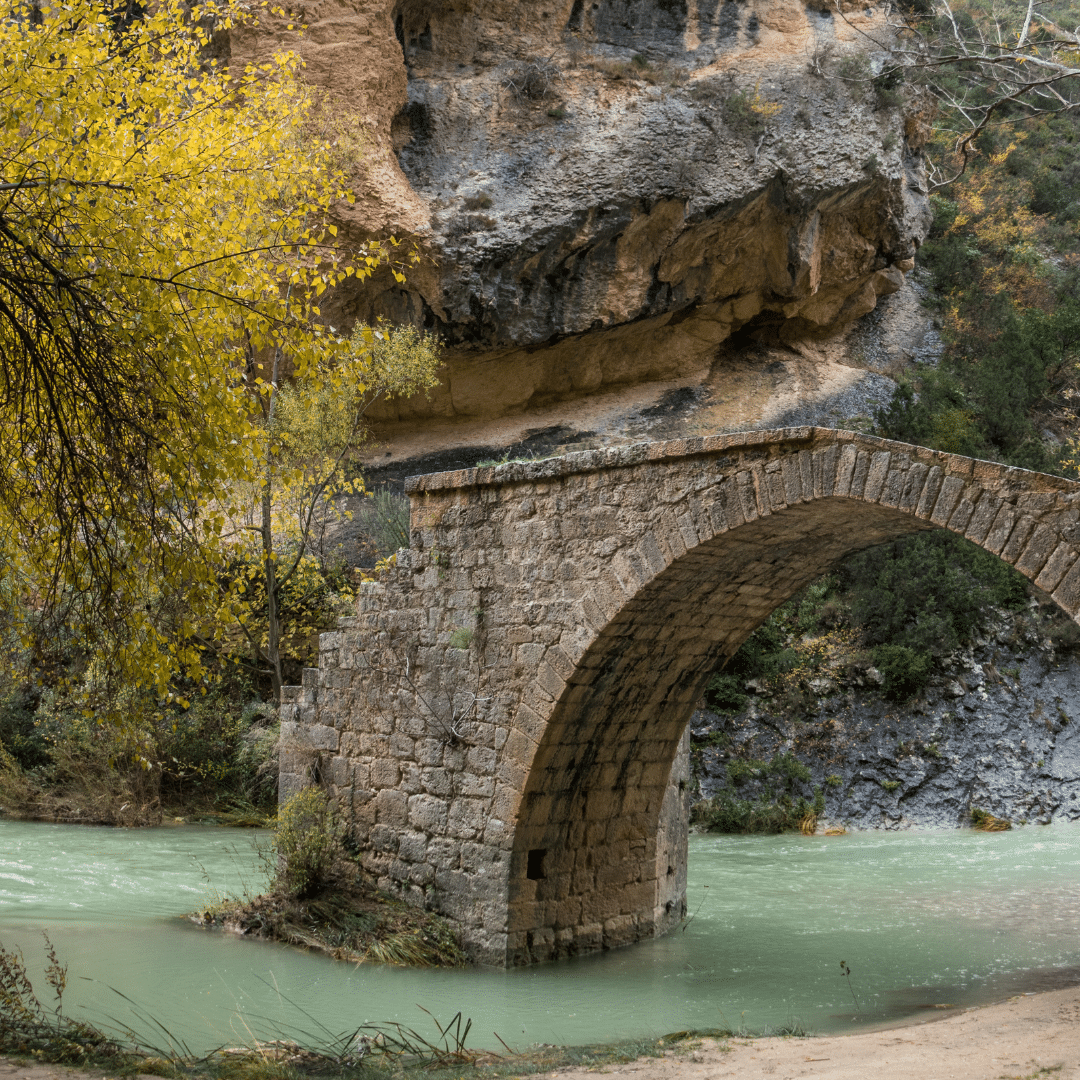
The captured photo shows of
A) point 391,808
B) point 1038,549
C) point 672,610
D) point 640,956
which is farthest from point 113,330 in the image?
point 640,956

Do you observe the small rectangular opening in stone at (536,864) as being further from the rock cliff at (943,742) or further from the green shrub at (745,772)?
the green shrub at (745,772)

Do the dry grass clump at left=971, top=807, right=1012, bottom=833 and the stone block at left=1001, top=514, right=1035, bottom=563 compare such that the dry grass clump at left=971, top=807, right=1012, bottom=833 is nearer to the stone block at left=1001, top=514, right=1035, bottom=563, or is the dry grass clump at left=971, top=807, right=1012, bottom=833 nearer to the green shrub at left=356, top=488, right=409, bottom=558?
the green shrub at left=356, top=488, right=409, bottom=558

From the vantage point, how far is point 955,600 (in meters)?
16.8

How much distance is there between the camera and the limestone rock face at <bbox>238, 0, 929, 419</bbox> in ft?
57.0

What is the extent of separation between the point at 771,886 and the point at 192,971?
607cm

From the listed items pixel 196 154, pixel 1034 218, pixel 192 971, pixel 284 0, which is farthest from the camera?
pixel 1034 218

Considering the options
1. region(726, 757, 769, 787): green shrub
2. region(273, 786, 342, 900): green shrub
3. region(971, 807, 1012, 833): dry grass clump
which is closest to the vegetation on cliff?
region(273, 786, 342, 900): green shrub

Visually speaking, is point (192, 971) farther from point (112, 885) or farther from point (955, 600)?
point (955, 600)

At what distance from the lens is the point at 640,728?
819 cm

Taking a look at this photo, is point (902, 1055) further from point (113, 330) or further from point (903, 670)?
point (903, 670)

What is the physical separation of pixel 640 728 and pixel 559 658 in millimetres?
1377

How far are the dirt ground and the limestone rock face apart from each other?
1396 centimetres

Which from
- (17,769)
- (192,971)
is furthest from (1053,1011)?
(17,769)

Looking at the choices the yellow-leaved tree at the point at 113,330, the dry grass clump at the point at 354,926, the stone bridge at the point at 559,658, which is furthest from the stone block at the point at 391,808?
the yellow-leaved tree at the point at 113,330
